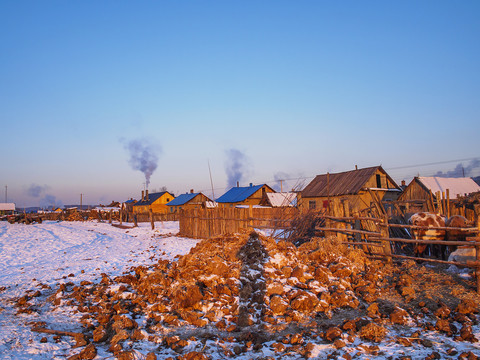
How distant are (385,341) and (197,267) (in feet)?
13.7

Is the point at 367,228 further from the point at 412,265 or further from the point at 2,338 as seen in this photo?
the point at 2,338

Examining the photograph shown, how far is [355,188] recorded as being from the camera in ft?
88.6

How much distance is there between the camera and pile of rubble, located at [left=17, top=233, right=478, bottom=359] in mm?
4883

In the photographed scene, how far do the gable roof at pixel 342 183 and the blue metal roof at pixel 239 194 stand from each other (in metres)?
9.33

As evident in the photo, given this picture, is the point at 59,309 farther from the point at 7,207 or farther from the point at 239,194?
the point at 7,207

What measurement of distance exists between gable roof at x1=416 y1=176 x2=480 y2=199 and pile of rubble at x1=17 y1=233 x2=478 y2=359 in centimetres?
1821

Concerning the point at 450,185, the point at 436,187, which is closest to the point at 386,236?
the point at 436,187

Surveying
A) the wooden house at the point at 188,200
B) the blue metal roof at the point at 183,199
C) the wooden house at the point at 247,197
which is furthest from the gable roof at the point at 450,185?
the blue metal roof at the point at 183,199


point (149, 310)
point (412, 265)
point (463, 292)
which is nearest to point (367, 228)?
point (412, 265)

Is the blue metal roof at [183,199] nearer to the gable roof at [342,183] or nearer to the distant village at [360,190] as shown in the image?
the distant village at [360,190]

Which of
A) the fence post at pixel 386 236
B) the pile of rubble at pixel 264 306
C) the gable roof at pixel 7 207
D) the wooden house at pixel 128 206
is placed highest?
the gable roof at pixel 7 207

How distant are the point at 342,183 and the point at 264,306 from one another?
79.4 feet

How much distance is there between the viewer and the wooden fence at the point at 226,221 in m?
12.7

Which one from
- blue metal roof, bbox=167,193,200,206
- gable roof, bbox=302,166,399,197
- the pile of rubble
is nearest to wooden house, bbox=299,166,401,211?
gable roof, bbox=302,166,399,197
